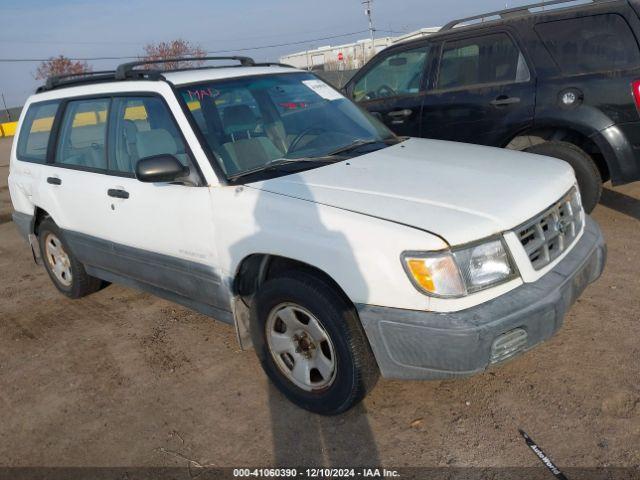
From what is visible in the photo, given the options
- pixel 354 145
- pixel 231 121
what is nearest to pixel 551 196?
pixel 354 145

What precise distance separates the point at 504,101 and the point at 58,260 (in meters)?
4.32

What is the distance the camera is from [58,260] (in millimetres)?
5023

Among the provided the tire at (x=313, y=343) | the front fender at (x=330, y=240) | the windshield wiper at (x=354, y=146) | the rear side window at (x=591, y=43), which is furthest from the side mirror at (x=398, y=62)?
the tire at (x=313, y=343)

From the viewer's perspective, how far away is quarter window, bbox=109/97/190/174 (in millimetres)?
3486

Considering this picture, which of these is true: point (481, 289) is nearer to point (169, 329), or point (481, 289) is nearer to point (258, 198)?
point (258, 198)

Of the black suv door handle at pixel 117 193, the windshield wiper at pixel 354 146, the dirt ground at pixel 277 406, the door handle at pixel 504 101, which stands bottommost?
the dirt ground at pixel 277 406

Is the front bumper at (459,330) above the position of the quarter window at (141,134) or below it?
below

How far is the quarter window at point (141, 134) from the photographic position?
3486 mm

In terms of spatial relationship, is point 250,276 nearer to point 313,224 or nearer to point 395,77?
point 313,224

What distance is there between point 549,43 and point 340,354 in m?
3.92

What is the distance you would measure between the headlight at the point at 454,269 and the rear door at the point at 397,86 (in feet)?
12.3

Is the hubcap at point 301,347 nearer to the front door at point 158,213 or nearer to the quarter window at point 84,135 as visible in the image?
the front door at point 158,213

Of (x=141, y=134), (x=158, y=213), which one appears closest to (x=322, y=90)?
(x=141, y=134)

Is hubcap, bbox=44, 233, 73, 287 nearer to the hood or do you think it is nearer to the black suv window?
the hood
